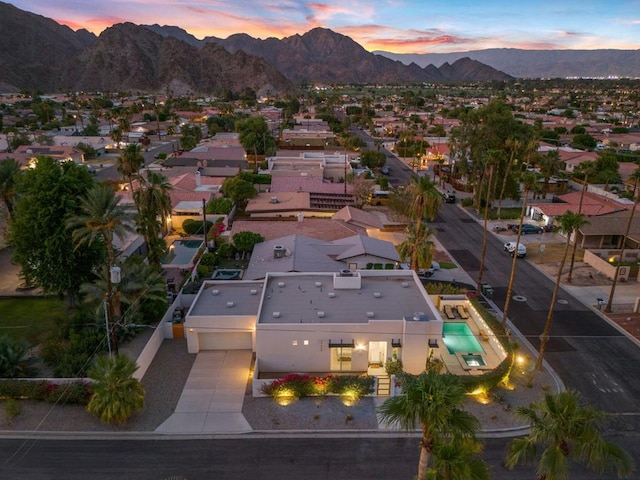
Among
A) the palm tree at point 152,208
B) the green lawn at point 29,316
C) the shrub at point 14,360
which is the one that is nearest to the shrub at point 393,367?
the shrub at point 14,360

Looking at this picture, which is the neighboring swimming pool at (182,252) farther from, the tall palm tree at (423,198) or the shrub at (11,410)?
the tall palm tree at (423,198)

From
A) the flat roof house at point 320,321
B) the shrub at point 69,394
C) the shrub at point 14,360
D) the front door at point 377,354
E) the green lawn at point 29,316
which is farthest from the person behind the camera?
the green lawn at point 29,316

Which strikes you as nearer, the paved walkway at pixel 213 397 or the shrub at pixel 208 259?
the paved walkway at pixel 213 397

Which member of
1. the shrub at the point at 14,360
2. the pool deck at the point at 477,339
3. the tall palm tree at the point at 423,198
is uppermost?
the tall palm tree at the point at 423,198

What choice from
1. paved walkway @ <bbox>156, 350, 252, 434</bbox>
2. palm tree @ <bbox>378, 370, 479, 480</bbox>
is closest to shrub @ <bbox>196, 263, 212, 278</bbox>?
paved walkway @ <bbox>156, 350, 252, 434</bbox>

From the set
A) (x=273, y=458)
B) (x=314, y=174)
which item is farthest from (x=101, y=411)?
(x=314, y=174)

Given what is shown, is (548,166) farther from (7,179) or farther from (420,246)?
(7,179)
